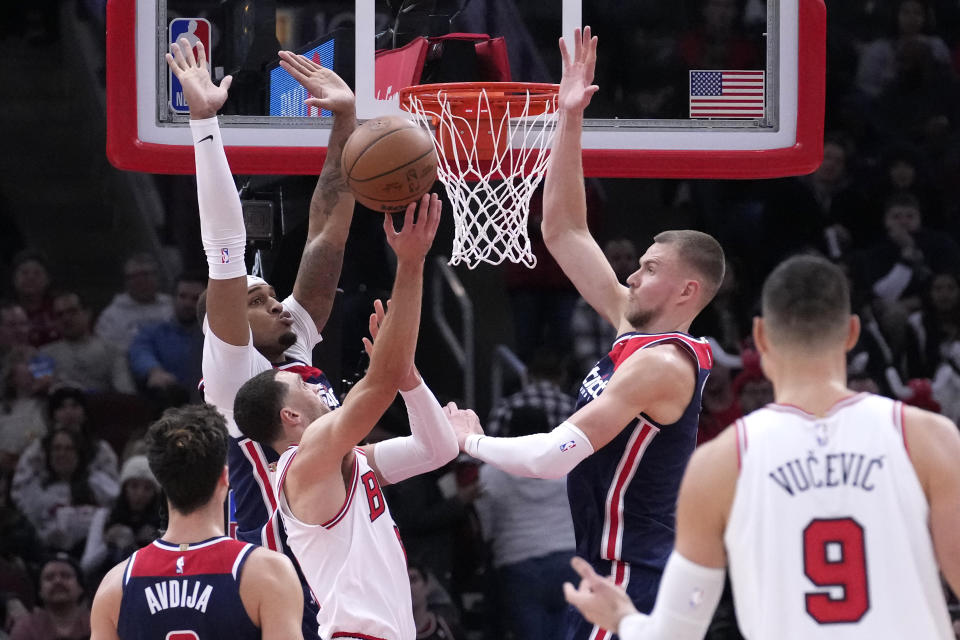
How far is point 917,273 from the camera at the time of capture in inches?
352

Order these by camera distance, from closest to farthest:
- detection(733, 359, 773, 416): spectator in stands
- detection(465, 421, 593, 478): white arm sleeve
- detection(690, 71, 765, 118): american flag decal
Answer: detection(465, 421, 593, 478): white arm sleeve → detection(690, 71, 765, 118): american flag decal → detection(733, 359, 773, 416): spectator in stands

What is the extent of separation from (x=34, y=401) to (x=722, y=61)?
15.8 ft

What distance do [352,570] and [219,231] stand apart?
1.24 metres

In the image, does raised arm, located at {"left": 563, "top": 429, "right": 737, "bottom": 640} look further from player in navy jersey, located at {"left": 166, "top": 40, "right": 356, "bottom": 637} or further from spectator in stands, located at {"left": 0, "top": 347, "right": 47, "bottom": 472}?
spectator in stands, located at {"left": 0, "top": 347, "right": 47, "bottom": 472}

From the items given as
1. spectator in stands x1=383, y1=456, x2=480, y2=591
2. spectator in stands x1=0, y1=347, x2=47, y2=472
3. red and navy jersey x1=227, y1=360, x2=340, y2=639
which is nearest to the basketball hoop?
red and navy jersey x1=227, y1=360, x2=340, y2=639

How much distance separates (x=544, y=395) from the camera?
7.89 m

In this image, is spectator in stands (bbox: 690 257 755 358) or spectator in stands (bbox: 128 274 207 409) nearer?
spectator in stands (bbox: 128 274 207 409)

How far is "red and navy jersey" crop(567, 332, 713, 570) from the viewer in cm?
421

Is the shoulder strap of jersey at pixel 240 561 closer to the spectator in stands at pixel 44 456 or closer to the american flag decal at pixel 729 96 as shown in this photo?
the american flag decal at pixel 729 96

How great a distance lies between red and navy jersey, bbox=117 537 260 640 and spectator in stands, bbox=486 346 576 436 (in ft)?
15.2

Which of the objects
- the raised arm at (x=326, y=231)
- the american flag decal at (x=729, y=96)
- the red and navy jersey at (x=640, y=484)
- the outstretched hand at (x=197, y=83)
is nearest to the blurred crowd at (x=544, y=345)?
the american flag decal at (x=729, y=96)

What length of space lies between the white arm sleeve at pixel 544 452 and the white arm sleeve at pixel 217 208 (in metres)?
1.07

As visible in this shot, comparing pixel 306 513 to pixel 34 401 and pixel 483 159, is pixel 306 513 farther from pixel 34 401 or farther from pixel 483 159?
pixel 34 401

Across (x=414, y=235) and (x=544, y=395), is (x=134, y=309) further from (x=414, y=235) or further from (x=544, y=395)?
(x=414, y=235)
